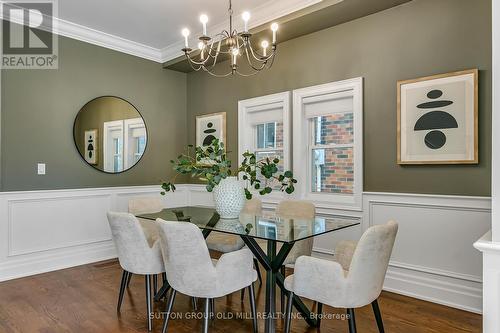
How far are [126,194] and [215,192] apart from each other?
2309 millimetres

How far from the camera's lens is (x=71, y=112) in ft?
13.4

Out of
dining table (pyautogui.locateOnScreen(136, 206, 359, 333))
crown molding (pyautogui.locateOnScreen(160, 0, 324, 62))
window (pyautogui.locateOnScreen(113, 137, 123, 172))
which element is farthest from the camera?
window (pyautogui.locateOnScreen(113, 137, 123, 172))

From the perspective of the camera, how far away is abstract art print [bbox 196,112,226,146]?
4738mm

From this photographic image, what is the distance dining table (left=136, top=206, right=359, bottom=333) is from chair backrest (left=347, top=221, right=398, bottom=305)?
0.34 m

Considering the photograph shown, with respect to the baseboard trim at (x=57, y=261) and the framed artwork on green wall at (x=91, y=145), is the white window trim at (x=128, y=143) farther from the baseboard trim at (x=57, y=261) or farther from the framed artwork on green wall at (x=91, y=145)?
the baseboard trim at (x=57, y=261)

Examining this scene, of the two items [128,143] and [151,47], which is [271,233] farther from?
[151,47]

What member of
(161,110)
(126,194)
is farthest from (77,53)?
(126,194)

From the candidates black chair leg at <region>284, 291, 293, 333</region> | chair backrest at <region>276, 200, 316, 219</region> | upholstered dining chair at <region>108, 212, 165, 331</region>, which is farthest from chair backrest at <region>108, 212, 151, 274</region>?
chair backrest at <region>276, 200, 316, 219</region>

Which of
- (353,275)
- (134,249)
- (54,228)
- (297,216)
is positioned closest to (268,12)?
(297,216)

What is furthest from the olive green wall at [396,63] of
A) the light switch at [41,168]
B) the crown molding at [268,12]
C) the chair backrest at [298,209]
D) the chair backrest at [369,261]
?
the light switch at [41,168]

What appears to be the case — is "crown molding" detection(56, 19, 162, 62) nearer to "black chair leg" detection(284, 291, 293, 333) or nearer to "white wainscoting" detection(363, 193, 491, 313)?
"white wainscoting" detection(363, 193, 491, 313)

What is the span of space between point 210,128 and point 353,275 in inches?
136

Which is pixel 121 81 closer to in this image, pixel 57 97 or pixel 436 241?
pixel 57 97

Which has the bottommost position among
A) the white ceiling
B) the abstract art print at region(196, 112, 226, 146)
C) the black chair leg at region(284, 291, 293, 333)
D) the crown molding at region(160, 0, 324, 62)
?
the black chair leg at region(284, 291, 293, 333)
